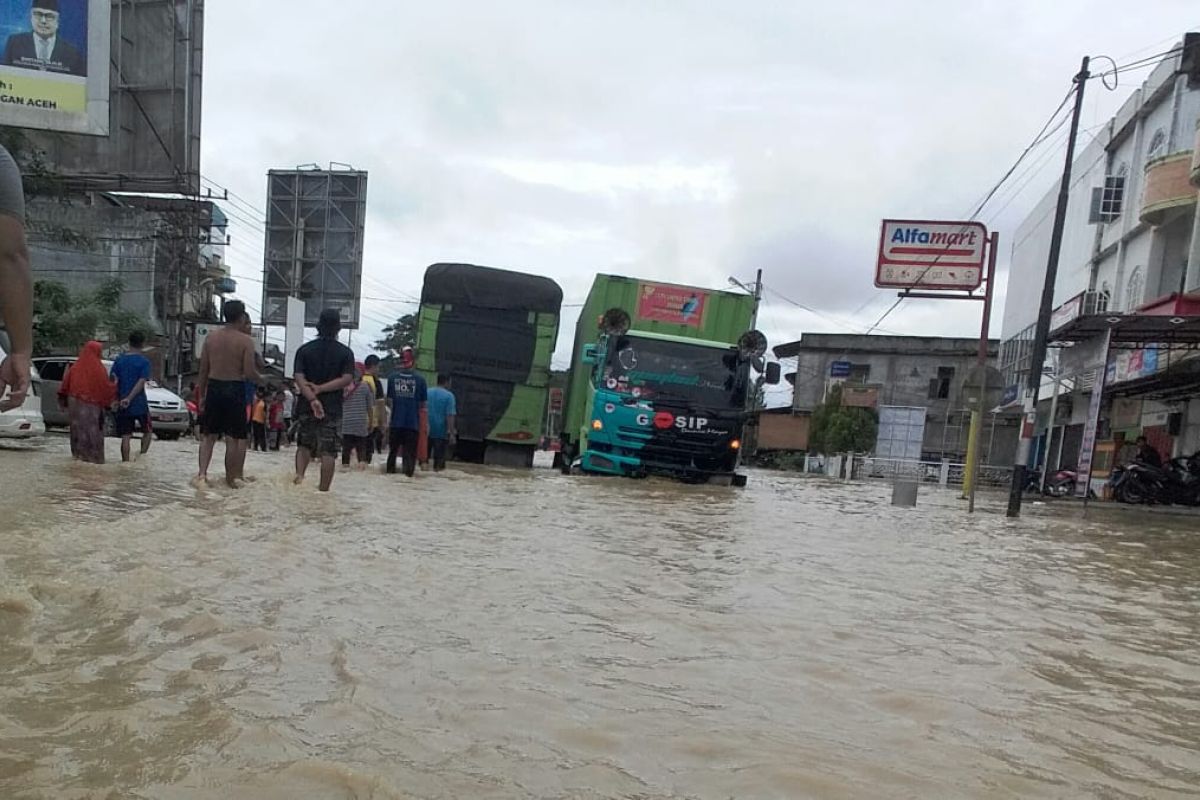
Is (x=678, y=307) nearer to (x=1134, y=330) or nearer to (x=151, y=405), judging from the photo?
(x=1134, y=330)

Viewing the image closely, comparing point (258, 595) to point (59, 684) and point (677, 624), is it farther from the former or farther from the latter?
point (677, 624)

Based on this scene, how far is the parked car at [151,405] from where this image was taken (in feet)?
52.3

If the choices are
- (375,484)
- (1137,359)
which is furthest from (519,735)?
(1137,359)

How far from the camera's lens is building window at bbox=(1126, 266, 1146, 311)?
19.8 metres

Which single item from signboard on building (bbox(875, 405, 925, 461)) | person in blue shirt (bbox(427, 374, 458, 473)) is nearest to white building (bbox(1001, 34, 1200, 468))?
signboard on building (bbox(875, 405, 925, 461))

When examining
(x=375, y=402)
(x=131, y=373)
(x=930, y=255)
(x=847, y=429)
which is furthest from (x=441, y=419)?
(x=847, y=429)

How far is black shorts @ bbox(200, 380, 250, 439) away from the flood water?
133cm

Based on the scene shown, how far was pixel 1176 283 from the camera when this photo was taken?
→ 19.0 meters

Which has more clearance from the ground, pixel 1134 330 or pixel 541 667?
pixel 1134 330

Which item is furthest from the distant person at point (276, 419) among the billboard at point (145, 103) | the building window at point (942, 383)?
the building window at point (942, 383)

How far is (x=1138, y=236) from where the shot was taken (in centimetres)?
2053

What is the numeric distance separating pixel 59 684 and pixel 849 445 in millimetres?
34791

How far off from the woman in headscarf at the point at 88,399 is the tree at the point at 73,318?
10949mm

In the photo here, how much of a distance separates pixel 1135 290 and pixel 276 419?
1902 centimetres
